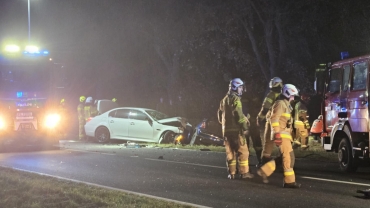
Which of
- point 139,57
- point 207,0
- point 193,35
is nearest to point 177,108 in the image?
point 139,57

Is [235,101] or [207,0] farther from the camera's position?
[207,0]

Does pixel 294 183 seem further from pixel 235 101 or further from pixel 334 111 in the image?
pixel 334 111

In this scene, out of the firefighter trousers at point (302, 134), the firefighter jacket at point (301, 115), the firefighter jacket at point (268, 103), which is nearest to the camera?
the firefighter jacket at point (268, 103)

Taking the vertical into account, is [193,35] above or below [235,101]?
above

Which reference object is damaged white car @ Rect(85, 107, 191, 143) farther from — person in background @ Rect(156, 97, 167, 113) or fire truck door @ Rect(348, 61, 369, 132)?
person in background @ Rect(156, 97, 167, 113)

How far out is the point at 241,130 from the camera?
10.9 m

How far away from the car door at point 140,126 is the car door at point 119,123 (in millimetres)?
219

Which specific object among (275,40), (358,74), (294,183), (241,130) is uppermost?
(275,40)

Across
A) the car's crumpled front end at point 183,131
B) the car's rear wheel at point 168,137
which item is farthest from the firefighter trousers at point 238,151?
the car's rear wheel at point 168,137

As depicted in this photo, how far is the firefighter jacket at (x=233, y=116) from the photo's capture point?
10.8 m

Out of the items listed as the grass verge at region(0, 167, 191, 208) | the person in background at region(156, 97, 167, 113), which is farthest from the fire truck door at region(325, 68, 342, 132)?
the person in background at region(156, 97, 167, 113)

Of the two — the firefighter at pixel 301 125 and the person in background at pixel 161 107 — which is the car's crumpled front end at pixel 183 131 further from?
the person in background at pixel 161 107

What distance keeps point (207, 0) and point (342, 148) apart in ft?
45.5

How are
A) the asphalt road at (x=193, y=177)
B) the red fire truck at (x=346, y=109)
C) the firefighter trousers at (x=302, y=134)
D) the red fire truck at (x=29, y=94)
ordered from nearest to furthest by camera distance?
the asphalt road at (x=193, y=177)
the red fire truck at (x=346, y=109)
the firefighter trousers at (x=302, y=134)
the red fire truck at (x=29, y=94)
